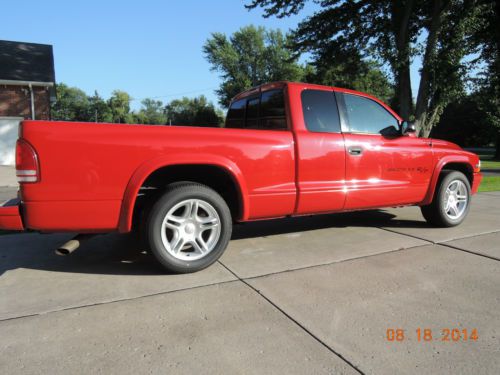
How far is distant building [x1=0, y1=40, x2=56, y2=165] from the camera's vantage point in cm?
1777

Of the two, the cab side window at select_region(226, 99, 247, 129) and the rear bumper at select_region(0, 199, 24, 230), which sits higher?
the cab side window at select_region(226, 99, 247, 129)

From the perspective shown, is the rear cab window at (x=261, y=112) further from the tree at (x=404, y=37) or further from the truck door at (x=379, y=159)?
the tree at (x=404, y=37)

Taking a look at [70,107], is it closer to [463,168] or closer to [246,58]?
[246,58]

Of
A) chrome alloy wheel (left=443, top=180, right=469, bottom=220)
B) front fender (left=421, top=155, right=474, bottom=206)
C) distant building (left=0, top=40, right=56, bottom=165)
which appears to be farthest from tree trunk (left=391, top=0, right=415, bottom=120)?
distant building (left=0, top=40, right=56, bottom=165)

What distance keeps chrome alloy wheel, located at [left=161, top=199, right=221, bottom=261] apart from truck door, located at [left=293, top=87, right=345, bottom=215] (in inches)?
38.4

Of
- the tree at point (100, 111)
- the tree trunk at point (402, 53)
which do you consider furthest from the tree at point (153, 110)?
the tree trunk at point (402, 53)

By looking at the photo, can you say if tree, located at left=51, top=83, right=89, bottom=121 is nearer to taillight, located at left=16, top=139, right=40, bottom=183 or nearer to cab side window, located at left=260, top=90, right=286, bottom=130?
cab side window, located at left=260, top=90, right=286, bottom=130

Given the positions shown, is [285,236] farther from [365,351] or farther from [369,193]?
[365,351]

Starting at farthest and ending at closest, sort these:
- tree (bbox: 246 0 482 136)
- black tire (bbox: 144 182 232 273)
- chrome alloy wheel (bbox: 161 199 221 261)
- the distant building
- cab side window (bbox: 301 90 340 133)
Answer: the distant building, tree (bbox: 246 0 482 136), cab side window (bbox: 301 90 340 133), chrome alloy wheel (bbox: 161 199 221 261), black tire (bbox: 144 182 232 273)

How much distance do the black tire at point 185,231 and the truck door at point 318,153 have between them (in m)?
0.90

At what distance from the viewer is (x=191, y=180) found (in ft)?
12.9

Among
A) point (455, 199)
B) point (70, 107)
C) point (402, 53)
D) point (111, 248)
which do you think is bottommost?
point (111, 248)

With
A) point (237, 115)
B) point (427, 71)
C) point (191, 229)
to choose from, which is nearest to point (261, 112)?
point (237, 115)

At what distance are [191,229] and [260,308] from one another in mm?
1077
